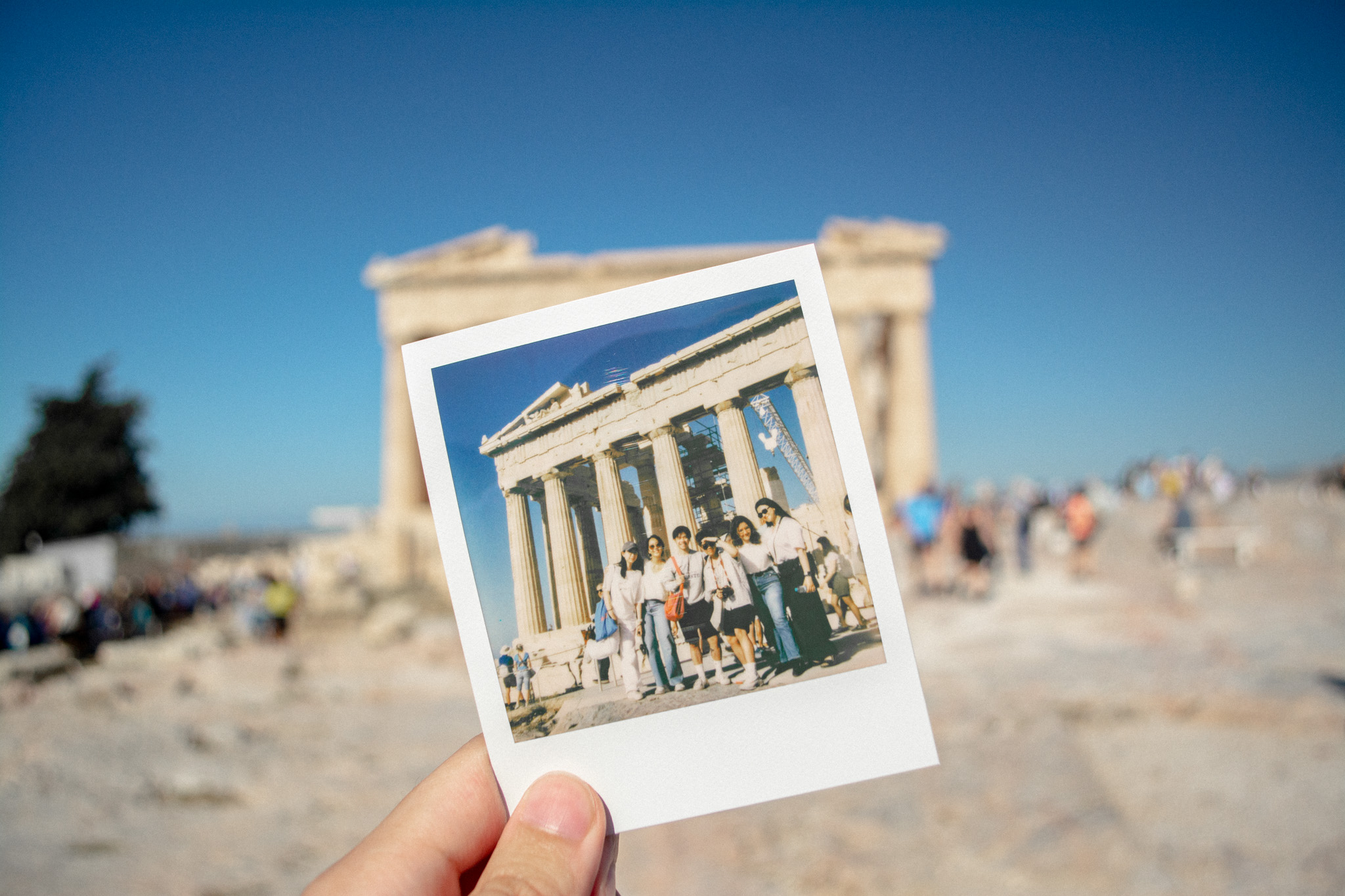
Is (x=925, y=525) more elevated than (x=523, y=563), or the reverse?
(x=523, y=563)

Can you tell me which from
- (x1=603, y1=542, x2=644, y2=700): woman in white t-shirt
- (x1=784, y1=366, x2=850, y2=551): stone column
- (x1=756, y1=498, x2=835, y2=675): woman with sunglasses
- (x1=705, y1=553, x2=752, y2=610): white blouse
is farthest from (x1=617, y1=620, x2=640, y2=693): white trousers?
(x1=784, y1=366, x2=850, y2=551): stone column

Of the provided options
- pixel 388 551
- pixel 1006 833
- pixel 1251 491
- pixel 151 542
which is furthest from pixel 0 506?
pixel 1251 491

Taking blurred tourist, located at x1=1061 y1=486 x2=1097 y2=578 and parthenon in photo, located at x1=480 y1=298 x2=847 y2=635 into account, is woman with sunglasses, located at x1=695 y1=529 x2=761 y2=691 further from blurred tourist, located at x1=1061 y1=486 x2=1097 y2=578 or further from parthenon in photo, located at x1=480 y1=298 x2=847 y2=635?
blurred tourist, located at x1=1061 y1=486 x2=1097 y2=578

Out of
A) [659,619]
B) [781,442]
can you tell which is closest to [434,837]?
[659,619]

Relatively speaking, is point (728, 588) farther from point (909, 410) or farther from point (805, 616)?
point (909, 410)

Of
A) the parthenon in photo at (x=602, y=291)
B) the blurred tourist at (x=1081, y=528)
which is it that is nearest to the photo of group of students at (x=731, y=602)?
the blurred tourist at (x=1081, y=528)

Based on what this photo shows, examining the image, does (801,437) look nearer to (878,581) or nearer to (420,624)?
(878,581)
